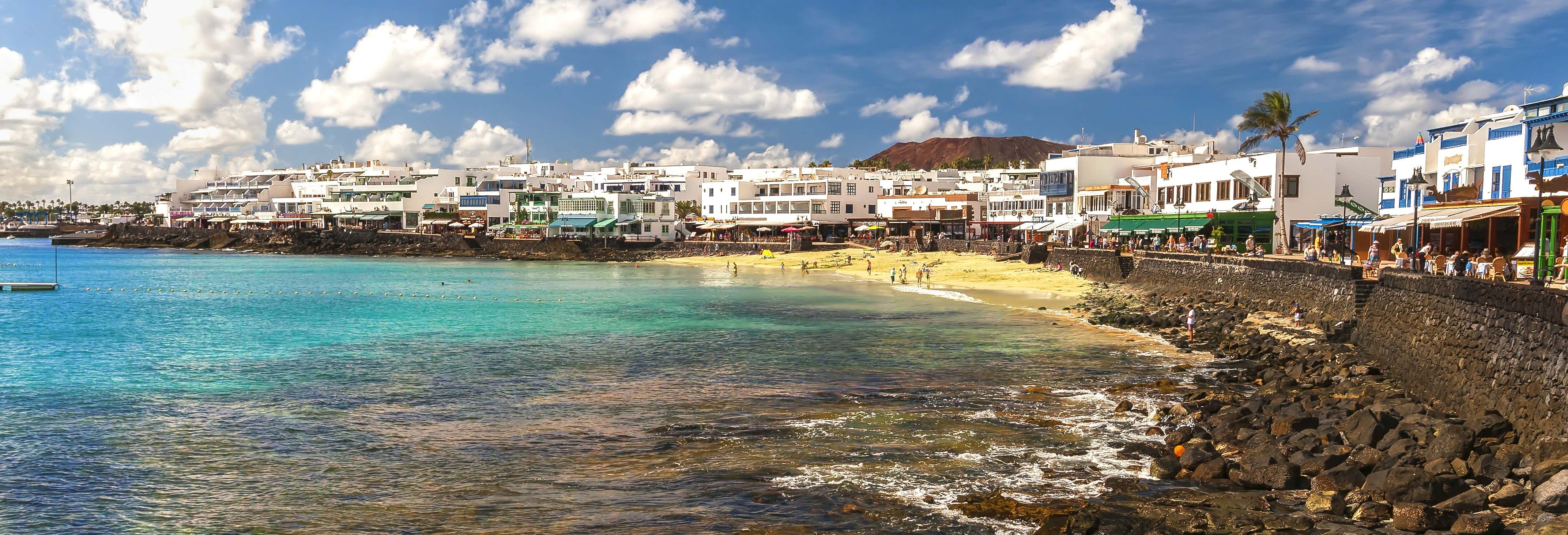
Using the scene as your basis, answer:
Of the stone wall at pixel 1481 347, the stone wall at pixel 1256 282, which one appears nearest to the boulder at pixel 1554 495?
the stone wall at pixel 1481 347

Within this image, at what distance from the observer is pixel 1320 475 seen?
14734mm

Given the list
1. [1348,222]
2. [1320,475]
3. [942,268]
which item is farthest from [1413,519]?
[942,268]

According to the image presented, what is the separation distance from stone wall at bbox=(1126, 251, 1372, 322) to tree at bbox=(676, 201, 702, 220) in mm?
78364

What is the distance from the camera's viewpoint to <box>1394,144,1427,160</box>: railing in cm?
4169

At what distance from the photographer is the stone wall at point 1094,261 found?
2206 inches

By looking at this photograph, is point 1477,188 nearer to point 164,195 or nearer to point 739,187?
point 739,187

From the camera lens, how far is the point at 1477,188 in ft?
114

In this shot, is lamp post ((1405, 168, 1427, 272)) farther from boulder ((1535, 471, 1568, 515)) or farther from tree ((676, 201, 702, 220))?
tree ((676, 201, 702, 220))

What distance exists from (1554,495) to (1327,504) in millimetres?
2570

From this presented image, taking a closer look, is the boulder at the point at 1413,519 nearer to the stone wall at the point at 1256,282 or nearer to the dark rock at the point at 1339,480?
the dark rock at the point at 1339,480

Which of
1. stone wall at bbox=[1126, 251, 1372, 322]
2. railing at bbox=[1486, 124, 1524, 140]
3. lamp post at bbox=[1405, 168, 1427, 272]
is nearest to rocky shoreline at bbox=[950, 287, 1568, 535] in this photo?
lamp post at bbox=[1405, 168, 1427, 272]

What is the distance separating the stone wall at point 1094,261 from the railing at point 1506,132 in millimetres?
21832

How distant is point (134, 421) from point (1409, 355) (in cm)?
3028

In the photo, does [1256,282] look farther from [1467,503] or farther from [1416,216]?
[1467,503]
